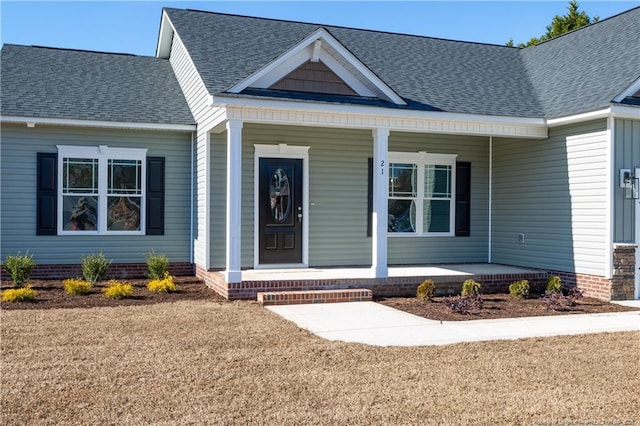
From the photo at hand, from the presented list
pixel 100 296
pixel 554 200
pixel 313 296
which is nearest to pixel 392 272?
pixel 313 296

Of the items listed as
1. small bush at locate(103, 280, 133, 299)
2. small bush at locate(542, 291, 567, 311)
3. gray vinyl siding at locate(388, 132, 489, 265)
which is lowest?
small bush at locate(542, 291, 567, 311)

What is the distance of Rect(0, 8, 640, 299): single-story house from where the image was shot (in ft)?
35.1

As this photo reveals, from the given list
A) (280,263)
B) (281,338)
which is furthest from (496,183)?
(281,338)

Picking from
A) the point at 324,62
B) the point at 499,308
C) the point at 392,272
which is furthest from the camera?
the point at 392,272

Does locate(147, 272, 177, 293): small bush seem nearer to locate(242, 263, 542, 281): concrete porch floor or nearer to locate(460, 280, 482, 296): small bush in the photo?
locate(242, 263, 542, 281): concrete porch floor

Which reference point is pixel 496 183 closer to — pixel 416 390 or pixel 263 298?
pixel 263 298

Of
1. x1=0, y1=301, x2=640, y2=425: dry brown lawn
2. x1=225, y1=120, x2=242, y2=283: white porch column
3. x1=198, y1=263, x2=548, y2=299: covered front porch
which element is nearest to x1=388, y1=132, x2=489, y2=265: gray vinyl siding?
x1=198, y1=263, x2=548, y2=299: covered front porch

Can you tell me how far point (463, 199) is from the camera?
1352 cm

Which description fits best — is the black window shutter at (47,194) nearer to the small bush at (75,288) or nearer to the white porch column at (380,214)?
the small bush at (75,288)

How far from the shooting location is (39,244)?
11.7 meters

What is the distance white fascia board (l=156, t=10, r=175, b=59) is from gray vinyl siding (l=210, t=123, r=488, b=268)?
3533 millimetres

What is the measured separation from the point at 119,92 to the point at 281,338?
7951 mm

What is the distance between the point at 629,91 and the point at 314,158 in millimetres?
5689

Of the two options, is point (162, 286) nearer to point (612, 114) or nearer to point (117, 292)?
point (117, 292)
